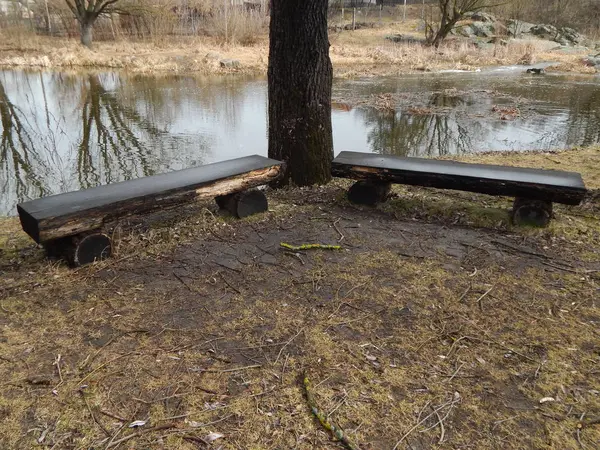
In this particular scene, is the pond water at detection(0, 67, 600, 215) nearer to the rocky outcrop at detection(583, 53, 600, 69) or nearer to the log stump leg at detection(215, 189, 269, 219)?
the log stump leg at detection(215, 189, 269, 219)

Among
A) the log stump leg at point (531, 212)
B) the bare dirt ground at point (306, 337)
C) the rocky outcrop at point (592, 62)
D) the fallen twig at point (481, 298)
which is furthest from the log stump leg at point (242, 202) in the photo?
the rocky outcrop at point (592, 62)

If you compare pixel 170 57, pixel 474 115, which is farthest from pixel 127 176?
pixel 170 57

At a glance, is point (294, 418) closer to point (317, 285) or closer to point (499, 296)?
point (317, 285)

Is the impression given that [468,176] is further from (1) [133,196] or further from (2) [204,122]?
(2) [204,122]

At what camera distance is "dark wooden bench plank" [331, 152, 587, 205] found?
3.77 metres

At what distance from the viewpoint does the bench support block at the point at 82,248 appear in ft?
10.7

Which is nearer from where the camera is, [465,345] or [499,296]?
[465,345]

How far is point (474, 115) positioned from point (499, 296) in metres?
9.35

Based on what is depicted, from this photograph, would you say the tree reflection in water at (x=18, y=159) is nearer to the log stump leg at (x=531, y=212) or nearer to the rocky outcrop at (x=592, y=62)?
the log stump leg at (x=531, y=212)

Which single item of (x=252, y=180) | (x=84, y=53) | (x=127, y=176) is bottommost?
(x=127, y=176)

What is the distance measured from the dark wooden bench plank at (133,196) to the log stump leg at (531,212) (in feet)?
6.91

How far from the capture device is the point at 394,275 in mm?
3307

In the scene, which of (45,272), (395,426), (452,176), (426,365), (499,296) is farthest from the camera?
(452,176)

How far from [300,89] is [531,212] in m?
2.41
